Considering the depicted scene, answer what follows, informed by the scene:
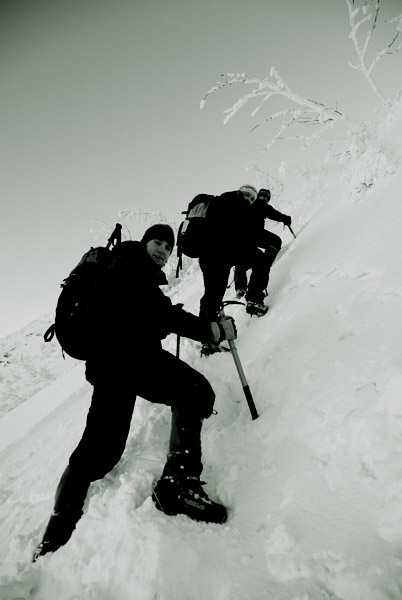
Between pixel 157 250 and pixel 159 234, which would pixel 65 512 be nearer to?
pixel 157 250

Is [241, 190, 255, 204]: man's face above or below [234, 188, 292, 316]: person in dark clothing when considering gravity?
above

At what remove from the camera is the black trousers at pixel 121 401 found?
228cm

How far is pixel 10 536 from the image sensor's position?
100 inches

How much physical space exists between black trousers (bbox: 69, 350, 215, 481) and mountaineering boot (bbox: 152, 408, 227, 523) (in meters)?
0.03

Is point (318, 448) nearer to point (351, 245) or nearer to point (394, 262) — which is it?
point (394, 262)

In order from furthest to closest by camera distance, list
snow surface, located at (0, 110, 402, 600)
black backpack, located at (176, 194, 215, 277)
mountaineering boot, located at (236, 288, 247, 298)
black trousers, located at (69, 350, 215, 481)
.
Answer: mountaineering boot, located at (236, 288, 247, 298) → black backpack, located at (176, 194, 215, 277) → black trousers, located at (69, 350, 215, 481) → snow surface, located at (0, 110, 402, 600)

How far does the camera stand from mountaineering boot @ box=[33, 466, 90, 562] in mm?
2117

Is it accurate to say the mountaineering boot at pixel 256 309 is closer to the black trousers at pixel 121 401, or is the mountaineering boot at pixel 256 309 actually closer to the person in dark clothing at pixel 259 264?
the person in dark clothing at pixel 259 264

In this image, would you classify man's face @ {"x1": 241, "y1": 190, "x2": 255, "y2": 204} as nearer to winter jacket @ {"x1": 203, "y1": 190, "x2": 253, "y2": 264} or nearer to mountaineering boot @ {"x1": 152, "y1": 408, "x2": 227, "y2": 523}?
winter jacket @ {"x1": 203, "y1": 190, "x2": 253, "y2": 264}

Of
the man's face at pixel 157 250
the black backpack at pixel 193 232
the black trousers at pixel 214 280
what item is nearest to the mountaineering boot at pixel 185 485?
the man's face at pixel 157 250

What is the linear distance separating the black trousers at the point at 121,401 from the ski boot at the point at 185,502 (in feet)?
0.87


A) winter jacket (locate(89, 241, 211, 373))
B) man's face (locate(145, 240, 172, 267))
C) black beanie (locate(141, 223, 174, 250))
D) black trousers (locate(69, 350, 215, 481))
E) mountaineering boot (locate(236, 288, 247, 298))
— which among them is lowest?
mountaineering boot (locate(236, 288, 247, 298))

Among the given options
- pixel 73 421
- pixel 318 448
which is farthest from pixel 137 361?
pixel 73 421

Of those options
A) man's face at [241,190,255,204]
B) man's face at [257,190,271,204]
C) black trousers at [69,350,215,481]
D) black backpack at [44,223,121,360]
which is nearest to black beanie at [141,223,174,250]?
black backpack at [44,223,121,360]
